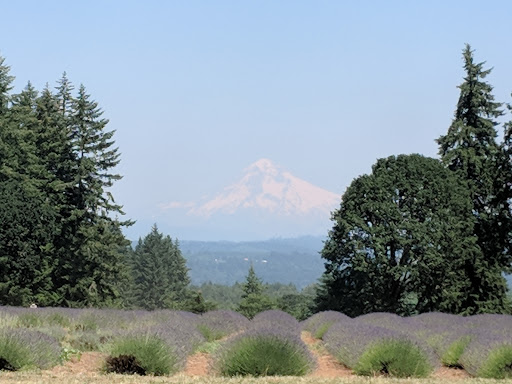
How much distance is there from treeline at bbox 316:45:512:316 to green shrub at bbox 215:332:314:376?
2470 cm

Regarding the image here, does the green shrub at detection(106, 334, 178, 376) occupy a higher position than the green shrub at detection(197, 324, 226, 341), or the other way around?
the green shrub at detection(106, 334, 178, 376)

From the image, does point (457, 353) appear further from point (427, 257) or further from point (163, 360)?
point (427, 257)

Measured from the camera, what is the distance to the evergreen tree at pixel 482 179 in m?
41.8

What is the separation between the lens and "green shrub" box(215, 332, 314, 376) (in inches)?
486

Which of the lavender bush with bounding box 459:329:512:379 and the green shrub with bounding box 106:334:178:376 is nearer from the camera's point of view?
the green shrub with bounding box 106:334:178:376

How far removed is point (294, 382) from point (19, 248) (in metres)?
32.9

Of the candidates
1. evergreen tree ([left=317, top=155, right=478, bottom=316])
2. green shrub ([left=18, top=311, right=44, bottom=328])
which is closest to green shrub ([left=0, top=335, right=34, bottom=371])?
green shrub ([left=18, top=311, right=44, bottom=328])

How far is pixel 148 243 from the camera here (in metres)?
131

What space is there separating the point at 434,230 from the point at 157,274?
3518 inches

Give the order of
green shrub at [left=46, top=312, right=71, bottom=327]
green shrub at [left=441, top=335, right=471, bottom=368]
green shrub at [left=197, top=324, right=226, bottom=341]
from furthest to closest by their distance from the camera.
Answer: green shrub at [left=197, top=324, right=226, bottom=341] → green shrub at [left=46, top=312, right=71, bottom=327] → green shrub at [left=441, top=335, right=471, bottom=368]

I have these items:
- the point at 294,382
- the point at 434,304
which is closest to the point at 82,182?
the point at 434,304

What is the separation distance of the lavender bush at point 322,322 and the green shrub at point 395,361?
8867 millimetres

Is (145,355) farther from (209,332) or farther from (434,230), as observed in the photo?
(434,230)

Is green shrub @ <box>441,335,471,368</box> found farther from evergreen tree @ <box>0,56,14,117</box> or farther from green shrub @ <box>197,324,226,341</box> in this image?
evergreen tree @ <box>0,56,14,117</box>
